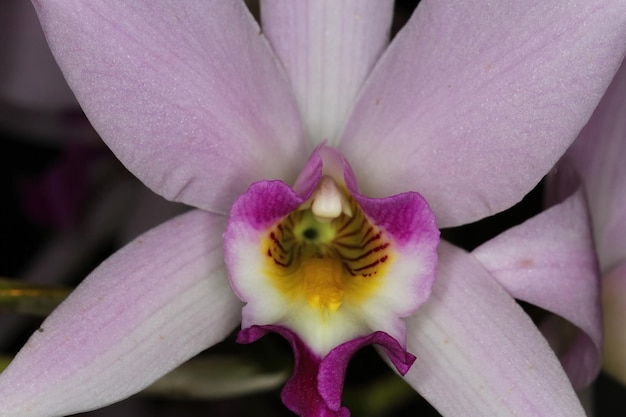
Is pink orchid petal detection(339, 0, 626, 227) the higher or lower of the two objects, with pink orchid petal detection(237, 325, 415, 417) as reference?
higher

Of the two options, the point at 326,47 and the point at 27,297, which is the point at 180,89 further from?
the point at 27,297

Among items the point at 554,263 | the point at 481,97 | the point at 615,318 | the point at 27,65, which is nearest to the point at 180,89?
the point at 481,97

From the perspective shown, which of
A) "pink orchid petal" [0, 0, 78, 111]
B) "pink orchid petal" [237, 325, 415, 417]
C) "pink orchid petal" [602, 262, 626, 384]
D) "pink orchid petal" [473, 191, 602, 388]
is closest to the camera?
"pink orchid petal" [237, 325, 415, 417]

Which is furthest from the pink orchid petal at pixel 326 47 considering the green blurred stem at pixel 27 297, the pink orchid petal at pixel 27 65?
the pink orchid petal at pixel 27 65

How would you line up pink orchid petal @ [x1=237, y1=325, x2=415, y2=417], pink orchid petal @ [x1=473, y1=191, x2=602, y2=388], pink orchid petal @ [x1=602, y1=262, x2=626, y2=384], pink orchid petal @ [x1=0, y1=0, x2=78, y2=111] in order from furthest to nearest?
1. pink orchid petal @ [x1=0, y1=0, x2=78, y2=111]
2. pink orchid petal @ [x1=602, y1=262, x2=626, y2=384]
3. pink orchid petal @ [x1=473, y1=191, x2=602, y2=388]
4. pink orchid petal @ [x1=237, y1=325, x2=415, y2=417]

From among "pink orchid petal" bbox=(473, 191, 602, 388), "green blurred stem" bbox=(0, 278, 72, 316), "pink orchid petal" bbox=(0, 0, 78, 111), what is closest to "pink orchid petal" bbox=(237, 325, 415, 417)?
"pink orchid petal" bbox=(473, 191, 602, 388)

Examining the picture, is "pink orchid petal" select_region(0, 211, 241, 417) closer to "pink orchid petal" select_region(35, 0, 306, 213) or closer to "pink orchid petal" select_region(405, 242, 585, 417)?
"pink orchid petal" select_region(35, 0, 306, 213)

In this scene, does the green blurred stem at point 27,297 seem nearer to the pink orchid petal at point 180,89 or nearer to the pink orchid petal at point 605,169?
the pink orchid petal at point 180,89

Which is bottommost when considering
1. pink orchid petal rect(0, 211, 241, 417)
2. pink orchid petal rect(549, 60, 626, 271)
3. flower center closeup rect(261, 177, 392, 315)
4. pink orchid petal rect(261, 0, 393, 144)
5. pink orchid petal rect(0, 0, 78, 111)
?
pink orchid petal rect(0, 0, 78, 111)
